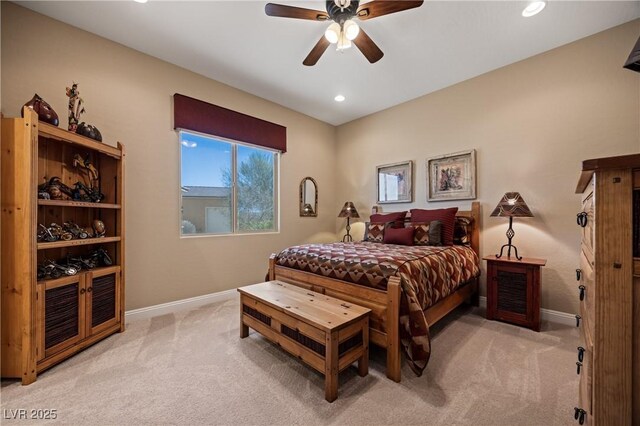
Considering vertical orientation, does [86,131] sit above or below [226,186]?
above

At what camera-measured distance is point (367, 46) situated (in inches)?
87.7

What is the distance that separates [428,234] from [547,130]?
1.67 m

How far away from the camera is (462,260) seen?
270 centimetres

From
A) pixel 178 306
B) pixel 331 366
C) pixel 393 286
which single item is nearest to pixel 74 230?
pixel 178 306

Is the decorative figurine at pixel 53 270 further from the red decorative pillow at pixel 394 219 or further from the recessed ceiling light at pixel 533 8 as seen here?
the recessed ceiling light at pixel 533 8

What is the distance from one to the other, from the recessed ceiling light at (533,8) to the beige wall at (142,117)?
3104 millimetres

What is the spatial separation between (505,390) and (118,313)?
3.17 meters

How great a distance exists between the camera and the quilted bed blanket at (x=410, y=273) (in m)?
1.69

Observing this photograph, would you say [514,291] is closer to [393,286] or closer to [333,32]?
[393,286]

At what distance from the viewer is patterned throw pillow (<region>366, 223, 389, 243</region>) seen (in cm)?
345

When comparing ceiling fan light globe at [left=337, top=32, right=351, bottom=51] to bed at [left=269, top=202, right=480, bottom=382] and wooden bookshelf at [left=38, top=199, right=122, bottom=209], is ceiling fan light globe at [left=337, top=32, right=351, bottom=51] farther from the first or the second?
wooden bookshelf at [left=38, top=199, right=122, bottom=209]

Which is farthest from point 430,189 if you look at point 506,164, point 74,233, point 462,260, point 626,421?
point 74,233

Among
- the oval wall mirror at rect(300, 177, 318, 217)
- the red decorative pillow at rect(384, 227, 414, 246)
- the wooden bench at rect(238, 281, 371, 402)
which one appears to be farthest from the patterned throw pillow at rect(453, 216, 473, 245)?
the oval wall mirror at rect(300, 177, 318, 217)

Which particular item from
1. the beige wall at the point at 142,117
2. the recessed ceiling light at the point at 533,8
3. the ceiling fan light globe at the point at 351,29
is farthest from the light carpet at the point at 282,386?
the recessed ceiling light at the point at 533,8
